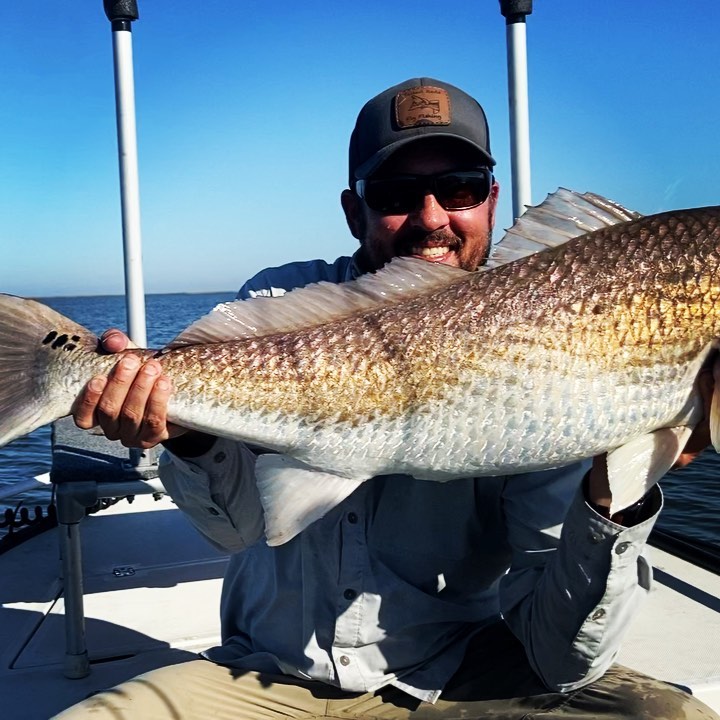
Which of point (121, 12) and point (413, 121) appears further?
point (121, 12)

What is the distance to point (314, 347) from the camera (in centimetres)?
234

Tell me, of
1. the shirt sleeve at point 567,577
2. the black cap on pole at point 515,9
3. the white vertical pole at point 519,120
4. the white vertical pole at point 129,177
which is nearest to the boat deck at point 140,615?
the shirt sleeve at point 567,577

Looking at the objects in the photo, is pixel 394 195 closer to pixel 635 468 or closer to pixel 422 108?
pixel 422 108

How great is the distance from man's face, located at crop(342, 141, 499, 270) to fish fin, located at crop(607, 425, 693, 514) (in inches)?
43.8

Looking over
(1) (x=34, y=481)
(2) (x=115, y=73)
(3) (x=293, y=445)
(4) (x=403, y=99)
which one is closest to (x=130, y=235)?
(2) (x=115, y=73)

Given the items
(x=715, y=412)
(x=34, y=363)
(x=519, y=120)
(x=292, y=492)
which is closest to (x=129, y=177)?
(x=519, y=120)

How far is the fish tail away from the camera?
229 centimetres

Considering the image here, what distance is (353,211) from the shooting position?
3.48 m

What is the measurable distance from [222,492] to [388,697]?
3.15 ft

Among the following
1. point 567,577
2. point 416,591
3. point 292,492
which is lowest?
point 416,591

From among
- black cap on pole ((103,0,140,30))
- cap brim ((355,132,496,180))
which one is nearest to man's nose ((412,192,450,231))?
cap brim ((355,132,496,180))

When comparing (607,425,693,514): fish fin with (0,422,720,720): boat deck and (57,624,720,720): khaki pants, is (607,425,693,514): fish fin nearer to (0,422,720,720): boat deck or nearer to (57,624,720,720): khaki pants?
(57,624,720,720): khaki pants

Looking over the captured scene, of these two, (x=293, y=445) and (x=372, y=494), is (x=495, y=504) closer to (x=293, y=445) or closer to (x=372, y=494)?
(x=372, y=494)

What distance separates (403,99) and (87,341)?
1689 millimetres
